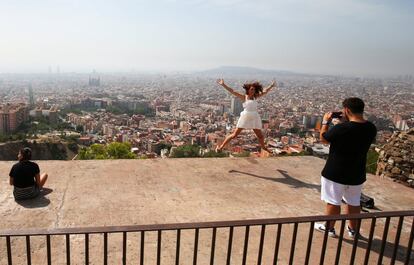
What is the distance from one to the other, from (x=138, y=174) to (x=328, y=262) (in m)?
2.90

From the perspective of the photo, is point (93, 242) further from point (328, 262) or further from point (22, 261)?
point (328, 262)

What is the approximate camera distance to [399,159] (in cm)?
641

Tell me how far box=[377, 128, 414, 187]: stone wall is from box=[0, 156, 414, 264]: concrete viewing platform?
665 mm

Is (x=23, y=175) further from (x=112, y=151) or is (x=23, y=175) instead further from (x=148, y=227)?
(x=112, y=151)

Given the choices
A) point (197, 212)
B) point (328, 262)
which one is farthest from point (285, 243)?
point (197, 212)

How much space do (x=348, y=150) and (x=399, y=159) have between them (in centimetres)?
356

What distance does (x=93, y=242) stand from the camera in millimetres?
3363

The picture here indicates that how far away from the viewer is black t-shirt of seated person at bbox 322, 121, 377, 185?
3.38m

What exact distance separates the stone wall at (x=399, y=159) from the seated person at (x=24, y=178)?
5.54 metres

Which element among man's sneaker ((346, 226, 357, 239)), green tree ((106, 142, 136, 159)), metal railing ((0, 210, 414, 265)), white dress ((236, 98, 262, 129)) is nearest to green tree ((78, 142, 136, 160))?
green tree ((106, 142, 136, 159))

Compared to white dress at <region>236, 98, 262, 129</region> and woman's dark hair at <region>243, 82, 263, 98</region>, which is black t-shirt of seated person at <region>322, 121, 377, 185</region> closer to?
white dress at <region>236, 98, 262, 129</region>

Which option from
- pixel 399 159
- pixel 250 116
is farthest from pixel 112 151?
pixel 399 159

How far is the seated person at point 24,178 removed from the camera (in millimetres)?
4176

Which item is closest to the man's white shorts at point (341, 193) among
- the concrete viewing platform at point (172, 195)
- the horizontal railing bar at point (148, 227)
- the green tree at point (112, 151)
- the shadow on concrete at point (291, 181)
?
the concrete viewing platform at point (172, 195)
